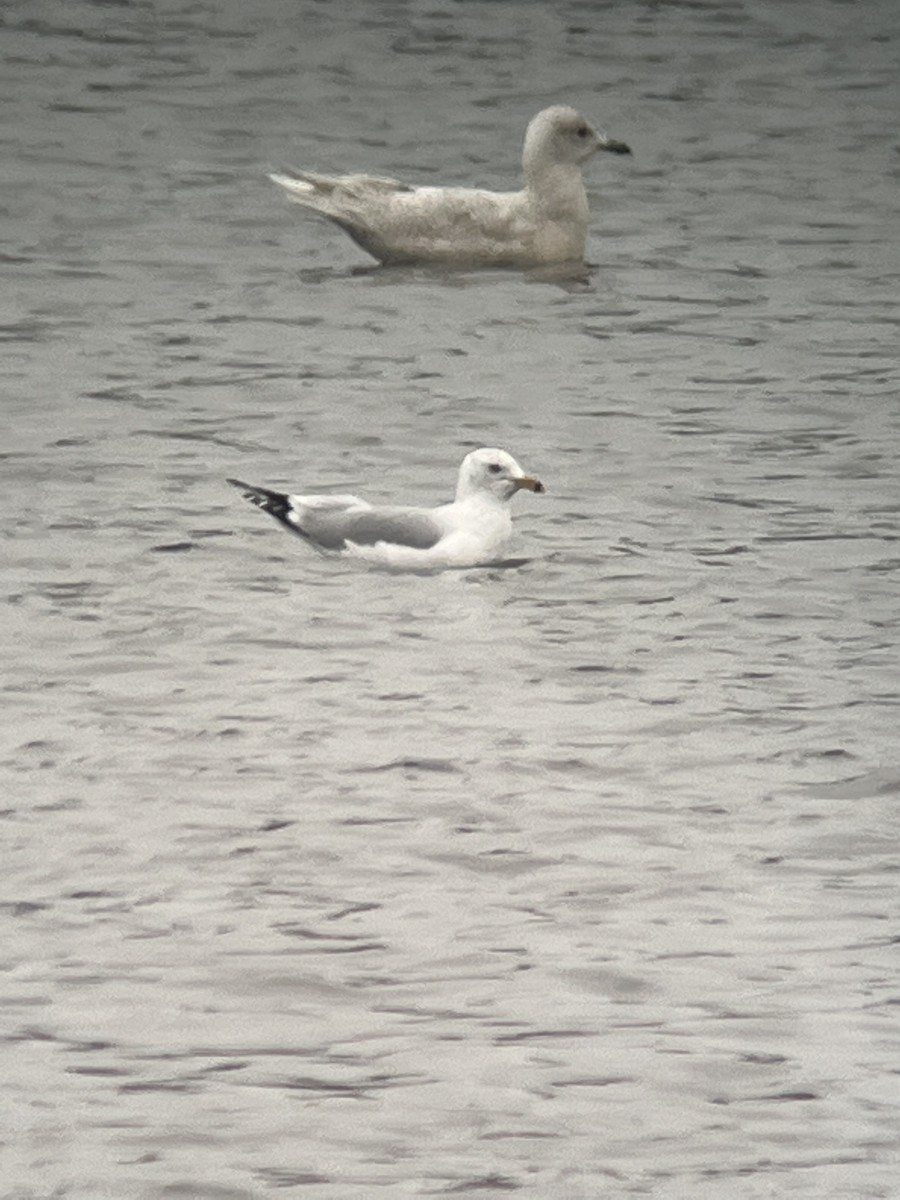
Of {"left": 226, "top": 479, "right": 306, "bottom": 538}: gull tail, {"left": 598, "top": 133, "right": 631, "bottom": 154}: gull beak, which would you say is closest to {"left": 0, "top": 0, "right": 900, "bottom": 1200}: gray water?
{"left": 226, "top": 479, "right": 306, "bottom": 538}: gull tail

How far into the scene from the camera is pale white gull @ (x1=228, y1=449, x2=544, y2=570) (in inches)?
464

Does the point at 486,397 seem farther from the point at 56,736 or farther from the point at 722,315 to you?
the point at 56,736

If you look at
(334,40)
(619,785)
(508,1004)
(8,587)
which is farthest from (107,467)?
→ (334,40)

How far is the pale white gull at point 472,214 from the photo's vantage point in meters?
17.3

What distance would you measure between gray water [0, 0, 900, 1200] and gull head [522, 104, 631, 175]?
0.56m

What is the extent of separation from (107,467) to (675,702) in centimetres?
A: 370

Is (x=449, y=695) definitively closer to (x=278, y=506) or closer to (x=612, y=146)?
(x=278, y=506)

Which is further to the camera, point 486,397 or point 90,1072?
point 486,397

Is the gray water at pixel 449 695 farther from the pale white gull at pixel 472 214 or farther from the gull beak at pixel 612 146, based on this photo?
the gull beak at pixel 612 146

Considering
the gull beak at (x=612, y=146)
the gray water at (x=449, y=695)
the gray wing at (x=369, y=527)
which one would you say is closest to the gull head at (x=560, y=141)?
the gull beak at (x=612, y=146)

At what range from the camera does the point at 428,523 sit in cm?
1183

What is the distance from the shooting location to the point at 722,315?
16.1 meters

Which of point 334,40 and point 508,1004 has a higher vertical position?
point 334,40

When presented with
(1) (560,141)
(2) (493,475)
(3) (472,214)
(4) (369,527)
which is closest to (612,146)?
(1) (560,141)
